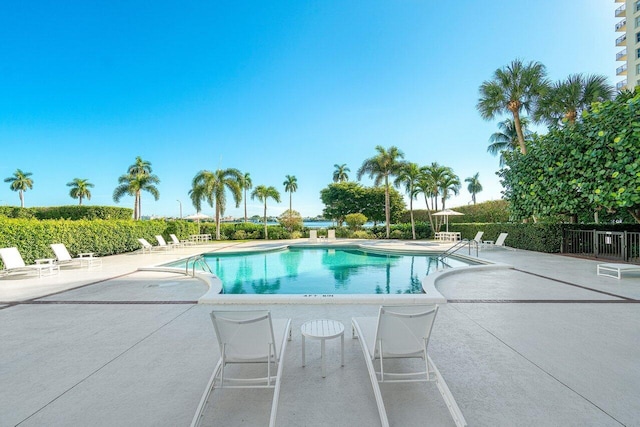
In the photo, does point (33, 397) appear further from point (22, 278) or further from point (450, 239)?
point (450, 239)

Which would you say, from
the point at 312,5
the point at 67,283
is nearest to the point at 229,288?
the point at 67,283

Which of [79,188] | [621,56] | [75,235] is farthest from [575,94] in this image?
[79,188]

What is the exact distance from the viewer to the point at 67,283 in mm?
7332

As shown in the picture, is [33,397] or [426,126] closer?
[33,397]

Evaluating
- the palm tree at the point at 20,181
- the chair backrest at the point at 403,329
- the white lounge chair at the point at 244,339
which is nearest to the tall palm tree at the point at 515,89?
the chair backrest at the point at 403,329

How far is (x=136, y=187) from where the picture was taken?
27.2 meters

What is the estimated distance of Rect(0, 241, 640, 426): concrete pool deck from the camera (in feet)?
7.52

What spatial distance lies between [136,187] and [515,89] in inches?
1232

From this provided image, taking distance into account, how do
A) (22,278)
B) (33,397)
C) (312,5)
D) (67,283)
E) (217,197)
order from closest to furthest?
(33,397) < (67,283) < (22,278) < (312,5) < (217,197)

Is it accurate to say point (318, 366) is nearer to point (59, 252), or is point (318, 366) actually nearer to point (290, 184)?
point (59, 252)

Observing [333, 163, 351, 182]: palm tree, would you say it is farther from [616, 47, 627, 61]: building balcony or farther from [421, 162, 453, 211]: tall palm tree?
[616, 47, 627, 61]: building balcony

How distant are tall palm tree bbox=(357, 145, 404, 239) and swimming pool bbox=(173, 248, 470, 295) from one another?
9942 mm

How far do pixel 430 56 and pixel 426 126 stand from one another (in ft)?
15.2

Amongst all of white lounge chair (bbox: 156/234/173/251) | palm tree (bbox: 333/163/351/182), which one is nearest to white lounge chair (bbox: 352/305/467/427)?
white lounge chair (bbox: 156/234/173/251)
